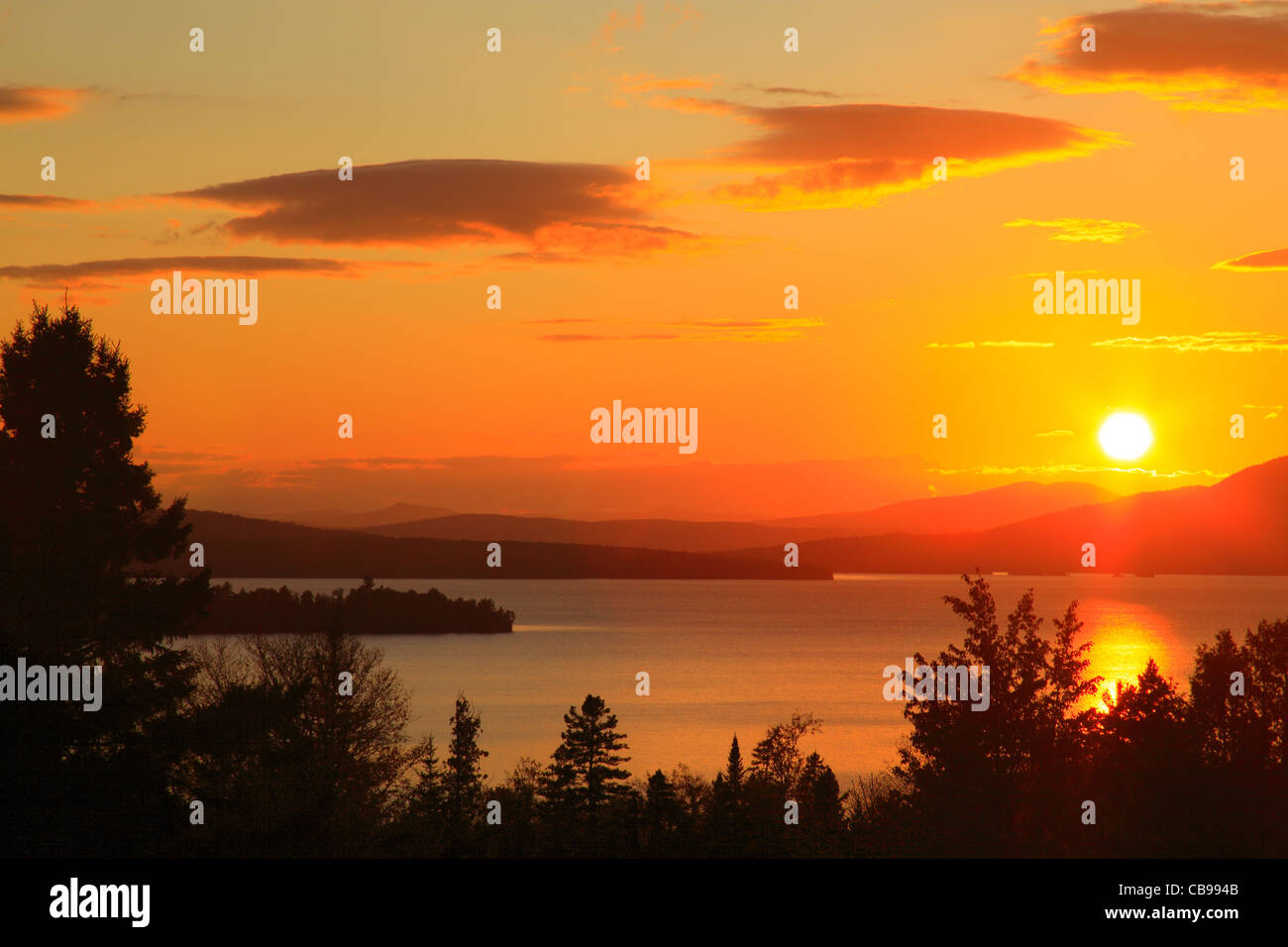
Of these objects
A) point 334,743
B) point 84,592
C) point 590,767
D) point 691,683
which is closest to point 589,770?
point 590,767

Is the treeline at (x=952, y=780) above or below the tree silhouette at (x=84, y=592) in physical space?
below

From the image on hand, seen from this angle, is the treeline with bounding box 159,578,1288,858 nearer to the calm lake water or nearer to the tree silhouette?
the tree silhouette

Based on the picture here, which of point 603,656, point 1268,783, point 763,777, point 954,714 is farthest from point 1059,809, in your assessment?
point 603,656

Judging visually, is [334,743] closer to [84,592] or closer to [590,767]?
[84,592]

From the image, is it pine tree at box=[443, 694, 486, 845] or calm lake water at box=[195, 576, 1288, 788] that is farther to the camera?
calm lake water at box=[195, 576, 1288, 788]

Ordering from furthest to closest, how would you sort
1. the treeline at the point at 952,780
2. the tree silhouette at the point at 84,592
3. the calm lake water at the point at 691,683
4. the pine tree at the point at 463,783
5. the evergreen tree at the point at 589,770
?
1. the calm lake water at the point at 691,683
2. the pine tree at the point at 463,783
3. the evergreen tree at the point at 589,770
4. the treeline at the point at 952,780
5. the tree silhouette at the point at 84,592

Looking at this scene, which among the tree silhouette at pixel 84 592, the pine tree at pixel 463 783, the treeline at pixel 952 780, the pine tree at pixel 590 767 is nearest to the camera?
the tree silhouette at pixel 84 592

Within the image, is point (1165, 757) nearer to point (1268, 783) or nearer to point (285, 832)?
point (1268, 783)

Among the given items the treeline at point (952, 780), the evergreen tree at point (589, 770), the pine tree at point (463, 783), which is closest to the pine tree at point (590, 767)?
the evergreen tree at point (589, 770)

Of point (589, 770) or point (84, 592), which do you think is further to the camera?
point (589, 770)

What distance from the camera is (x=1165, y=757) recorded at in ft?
101

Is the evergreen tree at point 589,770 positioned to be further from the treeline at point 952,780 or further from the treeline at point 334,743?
the treeline at point 952,780

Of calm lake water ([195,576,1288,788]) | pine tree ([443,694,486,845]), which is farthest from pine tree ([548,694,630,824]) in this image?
calm lake water ([195,576,1288,788])
